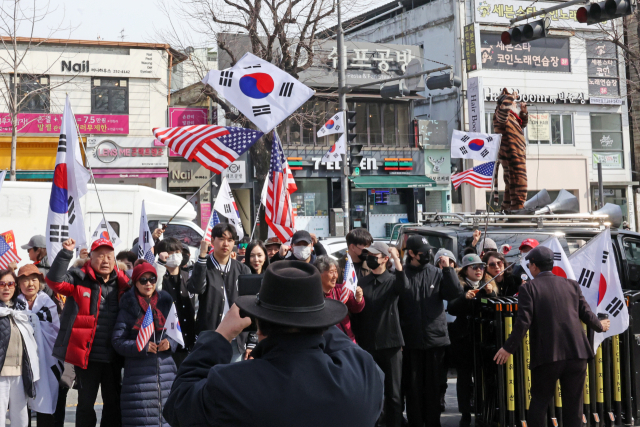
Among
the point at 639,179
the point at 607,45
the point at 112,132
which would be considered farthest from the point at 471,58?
the point at 112,132

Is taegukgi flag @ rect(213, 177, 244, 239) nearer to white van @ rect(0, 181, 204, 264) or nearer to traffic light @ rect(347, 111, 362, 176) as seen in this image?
white van @ rect(0, 181, 204, 264)

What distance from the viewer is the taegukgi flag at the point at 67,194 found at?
19.9ft

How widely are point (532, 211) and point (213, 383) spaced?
9052 millimetres

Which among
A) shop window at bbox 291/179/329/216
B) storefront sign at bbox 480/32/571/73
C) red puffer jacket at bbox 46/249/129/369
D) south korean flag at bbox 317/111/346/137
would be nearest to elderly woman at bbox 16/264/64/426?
red puffer jacket at bbox 46/249/129/369

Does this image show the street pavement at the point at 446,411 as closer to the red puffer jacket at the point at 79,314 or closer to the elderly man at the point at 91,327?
the elderly man at the point at 91,327

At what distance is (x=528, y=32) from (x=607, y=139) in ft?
74.6

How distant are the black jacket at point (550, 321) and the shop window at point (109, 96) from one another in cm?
2231

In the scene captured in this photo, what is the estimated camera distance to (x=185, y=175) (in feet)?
86.0

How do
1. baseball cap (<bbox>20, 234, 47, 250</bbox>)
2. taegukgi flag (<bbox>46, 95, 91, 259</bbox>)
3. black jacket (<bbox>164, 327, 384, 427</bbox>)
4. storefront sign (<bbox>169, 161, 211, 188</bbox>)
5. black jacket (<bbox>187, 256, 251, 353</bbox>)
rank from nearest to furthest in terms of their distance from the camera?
black jacket (<bbox>164, 327, 384, 427</bbox>), black jacket (<bbox>187, 256, 251, 353</bbox>), taegukgi flag (<bbox>46, 95, 91, 259</bbox>), baseball cap (<bbox>20, 234, 47, 250</bbox>), storefront sign (<bbox>169, 161, 211, 188</bbox>)

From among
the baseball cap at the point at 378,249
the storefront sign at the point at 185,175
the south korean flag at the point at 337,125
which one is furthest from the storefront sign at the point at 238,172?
the baseball cap at the point at 378,249

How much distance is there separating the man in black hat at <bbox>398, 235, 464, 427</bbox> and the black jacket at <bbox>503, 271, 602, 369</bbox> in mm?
862

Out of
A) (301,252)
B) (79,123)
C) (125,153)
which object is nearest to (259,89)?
(301,252)

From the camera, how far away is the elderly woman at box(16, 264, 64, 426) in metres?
5.73

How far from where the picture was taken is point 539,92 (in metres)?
31.4
